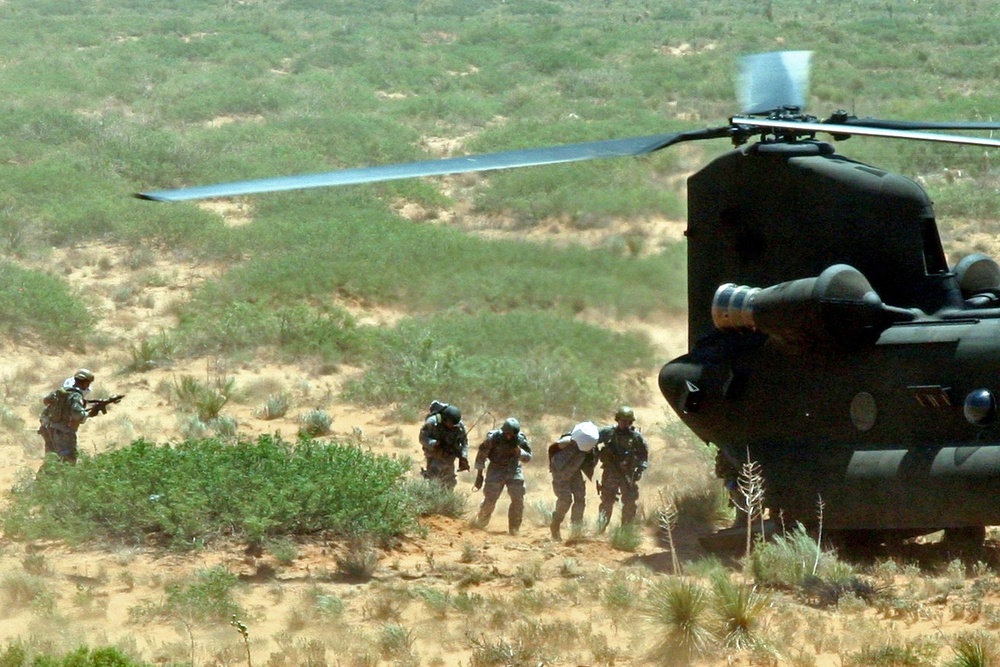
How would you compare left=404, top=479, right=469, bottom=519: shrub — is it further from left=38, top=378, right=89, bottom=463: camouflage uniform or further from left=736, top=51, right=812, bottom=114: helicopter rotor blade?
left=736, top=51, right=812, bottom=114: helicopter rotor blade

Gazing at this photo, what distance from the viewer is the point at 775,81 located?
11.5m

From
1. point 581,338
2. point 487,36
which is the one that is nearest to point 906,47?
point 487,36

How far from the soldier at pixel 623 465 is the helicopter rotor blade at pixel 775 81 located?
A: 11.9 feet

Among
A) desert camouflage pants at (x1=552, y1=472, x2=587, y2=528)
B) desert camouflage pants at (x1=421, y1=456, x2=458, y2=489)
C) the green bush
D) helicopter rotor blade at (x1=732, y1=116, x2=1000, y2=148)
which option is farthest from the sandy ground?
the green bush

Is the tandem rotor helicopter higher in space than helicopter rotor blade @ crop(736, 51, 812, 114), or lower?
lower

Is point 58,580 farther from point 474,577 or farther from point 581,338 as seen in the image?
point 581,338

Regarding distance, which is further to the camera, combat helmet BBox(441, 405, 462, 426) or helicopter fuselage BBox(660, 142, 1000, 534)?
combat helmet BBox(441, 405, 462, 426)

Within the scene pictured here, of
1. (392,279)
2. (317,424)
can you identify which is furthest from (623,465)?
(392,279)

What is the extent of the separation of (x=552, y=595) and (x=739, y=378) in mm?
2669

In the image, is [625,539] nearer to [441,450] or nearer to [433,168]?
[441,450]

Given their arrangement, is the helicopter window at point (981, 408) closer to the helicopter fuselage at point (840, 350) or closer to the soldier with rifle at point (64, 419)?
the helicopter fuselage at point (840, 350)

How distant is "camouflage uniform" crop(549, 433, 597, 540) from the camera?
13.7 meters

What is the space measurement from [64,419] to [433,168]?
676cm

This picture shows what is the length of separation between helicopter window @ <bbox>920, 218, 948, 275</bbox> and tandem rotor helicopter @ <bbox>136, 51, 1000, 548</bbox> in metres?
0.01
